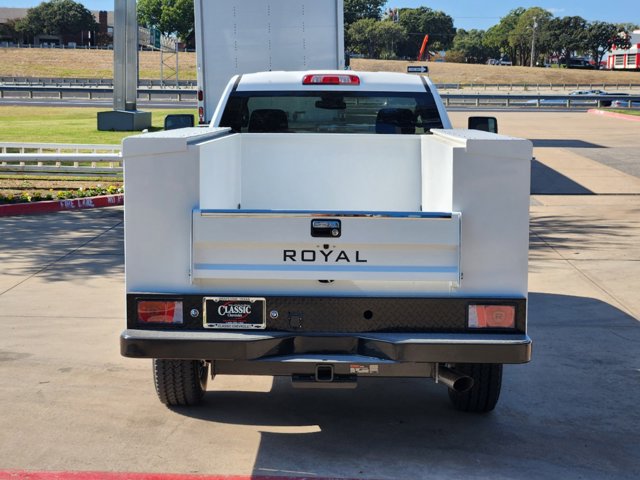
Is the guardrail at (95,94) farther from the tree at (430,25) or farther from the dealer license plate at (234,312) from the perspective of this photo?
the tree at (430,25)

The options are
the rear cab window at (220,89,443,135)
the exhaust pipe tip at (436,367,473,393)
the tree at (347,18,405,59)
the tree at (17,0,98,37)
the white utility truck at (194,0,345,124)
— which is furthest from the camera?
the tree at (17,0,98,37)

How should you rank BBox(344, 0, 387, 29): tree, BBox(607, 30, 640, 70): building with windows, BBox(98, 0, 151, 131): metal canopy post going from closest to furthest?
BBox(98, 0, 151, 131): metal canopy post, BBox(607, 30, 640, 70): building with windows, BBox(344, 0, 387, 29): tree

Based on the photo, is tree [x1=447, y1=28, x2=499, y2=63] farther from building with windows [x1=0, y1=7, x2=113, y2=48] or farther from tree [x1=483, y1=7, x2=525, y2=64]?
building with windows [x1=0, y1=7, x2=113, y2=48]

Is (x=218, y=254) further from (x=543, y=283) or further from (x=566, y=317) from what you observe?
(x=543, y=283)

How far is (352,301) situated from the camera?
513cm

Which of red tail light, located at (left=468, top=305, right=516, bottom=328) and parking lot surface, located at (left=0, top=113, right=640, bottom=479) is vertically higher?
red tail light, located at (left=468, top=305, right=516, bottom=328)

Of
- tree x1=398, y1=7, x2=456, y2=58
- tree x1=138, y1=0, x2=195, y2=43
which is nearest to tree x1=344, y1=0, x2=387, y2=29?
tree x1=398, y1=7, x2=456, y2=58

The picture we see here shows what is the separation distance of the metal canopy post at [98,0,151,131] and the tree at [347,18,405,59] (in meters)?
123

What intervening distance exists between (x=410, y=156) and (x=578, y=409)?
6.80 feet

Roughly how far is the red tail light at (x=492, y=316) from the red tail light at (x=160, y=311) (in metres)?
1.51

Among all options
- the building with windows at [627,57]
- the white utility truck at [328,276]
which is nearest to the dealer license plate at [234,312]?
the white utility truck at [328,276]

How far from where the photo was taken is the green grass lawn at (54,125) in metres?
25.0

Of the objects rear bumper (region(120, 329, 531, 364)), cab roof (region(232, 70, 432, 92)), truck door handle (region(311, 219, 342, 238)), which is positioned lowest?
rear bumper (region(120, 329, 531, 364))

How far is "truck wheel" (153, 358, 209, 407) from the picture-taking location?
577cm
